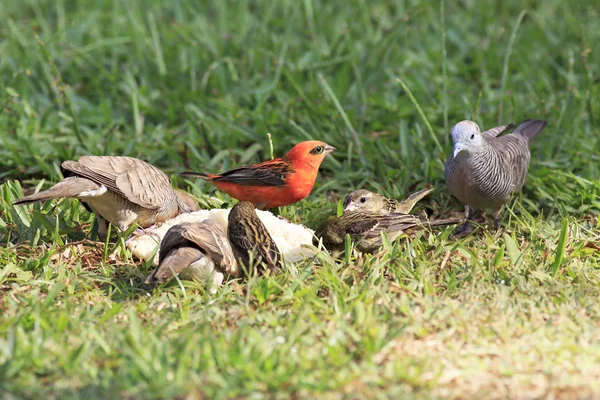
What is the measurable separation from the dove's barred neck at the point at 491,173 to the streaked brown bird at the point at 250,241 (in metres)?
1.56

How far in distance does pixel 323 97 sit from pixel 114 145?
1.96m

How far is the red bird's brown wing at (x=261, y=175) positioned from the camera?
6465 millimetres

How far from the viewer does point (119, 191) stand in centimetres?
586

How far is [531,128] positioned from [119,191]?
3.38 metres

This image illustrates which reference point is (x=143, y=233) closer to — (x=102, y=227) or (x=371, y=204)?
(x=102, y=227)

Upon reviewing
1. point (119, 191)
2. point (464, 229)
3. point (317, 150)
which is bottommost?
point (464, 229)

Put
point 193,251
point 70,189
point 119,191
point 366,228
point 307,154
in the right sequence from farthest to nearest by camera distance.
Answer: point 307,154, point 119,191, point 366,228, point 70,189, point 193,251

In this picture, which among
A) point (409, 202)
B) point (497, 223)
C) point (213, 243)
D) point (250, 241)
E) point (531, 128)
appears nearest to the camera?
point (213, 243)

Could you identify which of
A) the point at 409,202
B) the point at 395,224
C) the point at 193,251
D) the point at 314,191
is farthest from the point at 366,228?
the point at 314,191

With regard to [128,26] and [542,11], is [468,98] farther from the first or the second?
[128,26]

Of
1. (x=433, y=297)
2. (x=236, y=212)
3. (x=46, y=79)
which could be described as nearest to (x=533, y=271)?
(x=433, y=297)

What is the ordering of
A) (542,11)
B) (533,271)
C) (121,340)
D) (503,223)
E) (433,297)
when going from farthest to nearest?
(542,11) → (503,223) → (533,271) → (433,297) → (121,340)

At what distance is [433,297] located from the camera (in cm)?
500

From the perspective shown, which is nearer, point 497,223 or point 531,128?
point 497,223
